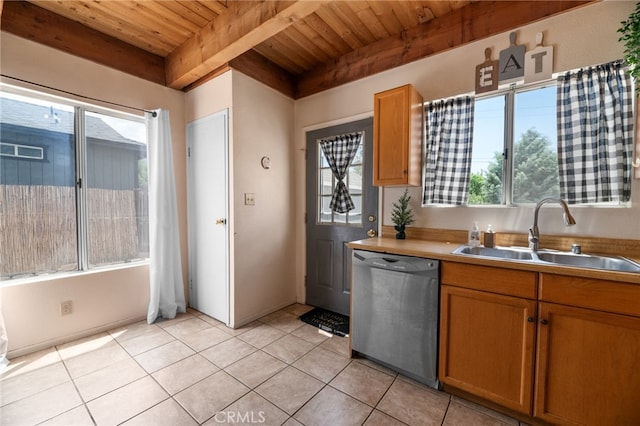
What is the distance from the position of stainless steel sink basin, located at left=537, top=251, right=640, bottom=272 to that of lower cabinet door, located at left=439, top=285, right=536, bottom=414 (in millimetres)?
376

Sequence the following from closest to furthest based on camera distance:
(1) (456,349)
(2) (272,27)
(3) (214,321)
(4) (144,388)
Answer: (1) (456,349)
(4) (144,388)
(2) (272,27)
(3) (214,321)

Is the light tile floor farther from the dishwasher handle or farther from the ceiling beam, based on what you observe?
the ceiling beam

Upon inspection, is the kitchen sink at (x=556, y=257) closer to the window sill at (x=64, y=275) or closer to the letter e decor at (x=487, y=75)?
the letter e decor at (x=487, y=75)

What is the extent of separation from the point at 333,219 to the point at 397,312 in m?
1.31

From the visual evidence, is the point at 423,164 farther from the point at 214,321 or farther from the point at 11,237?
the point at 11,237

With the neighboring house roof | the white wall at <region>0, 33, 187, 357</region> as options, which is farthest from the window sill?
the neighboring house roof

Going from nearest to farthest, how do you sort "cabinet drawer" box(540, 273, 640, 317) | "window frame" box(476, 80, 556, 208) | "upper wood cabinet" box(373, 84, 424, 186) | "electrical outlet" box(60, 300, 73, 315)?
1. "cabinet drawer" box(540, 273, 640, 317)
2. "window frame" box(476, 80, 556, 208)
3. "upper wood cabinet" box(373, 84, 424, 186)
4. "electrical outlet" box(60, 300, 73, 315)

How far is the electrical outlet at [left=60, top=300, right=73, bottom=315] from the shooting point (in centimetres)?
217

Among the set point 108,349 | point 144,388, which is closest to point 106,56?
point 108,349

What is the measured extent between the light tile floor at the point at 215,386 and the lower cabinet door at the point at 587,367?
1.04 feet

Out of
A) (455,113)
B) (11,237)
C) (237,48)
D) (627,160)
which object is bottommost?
(11,237)

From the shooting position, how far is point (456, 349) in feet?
5.13

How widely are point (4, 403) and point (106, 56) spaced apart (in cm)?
269

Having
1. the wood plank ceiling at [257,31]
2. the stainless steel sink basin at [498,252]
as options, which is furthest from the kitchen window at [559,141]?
the wood plank ceiling at [257,31]
